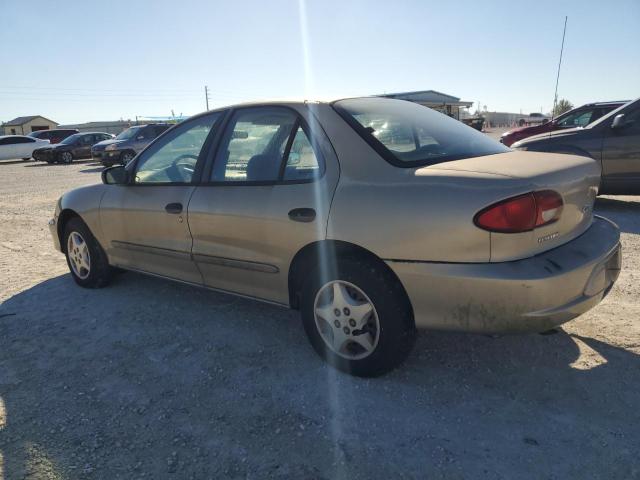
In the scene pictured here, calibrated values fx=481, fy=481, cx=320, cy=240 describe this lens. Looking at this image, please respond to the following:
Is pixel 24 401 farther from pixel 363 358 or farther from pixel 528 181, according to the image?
pixel 528 181

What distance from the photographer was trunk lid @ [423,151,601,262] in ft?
7.31

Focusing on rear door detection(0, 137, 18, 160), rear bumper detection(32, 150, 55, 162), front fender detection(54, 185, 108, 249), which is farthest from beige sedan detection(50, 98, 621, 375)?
rear door detection(0, 137, 18, 160)

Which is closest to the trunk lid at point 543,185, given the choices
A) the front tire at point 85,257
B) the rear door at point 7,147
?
the front tire at point 85,257

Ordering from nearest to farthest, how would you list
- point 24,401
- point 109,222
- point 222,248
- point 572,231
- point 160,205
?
point 572,231 < point 24,401 < point 222,248 < point 160,205 < point 109,222

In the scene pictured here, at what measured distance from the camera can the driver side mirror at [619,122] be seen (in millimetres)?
6387

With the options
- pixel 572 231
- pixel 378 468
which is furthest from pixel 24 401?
pixel 572 231

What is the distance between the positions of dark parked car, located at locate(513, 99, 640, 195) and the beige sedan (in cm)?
437

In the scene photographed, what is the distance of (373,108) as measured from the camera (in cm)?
306

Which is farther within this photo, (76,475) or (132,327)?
(132,327)

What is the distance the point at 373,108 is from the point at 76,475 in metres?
2.52

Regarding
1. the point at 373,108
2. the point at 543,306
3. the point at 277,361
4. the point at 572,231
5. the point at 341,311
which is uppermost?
the point at 373,108

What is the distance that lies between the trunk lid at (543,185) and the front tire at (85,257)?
3175mm

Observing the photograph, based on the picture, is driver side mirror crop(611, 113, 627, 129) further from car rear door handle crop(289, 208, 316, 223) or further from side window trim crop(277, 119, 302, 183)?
car rear door handle crop(289, 208, 316, 223)

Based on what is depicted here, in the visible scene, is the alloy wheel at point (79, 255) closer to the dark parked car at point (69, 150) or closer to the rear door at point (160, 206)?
the rear door at point (160, 206)
